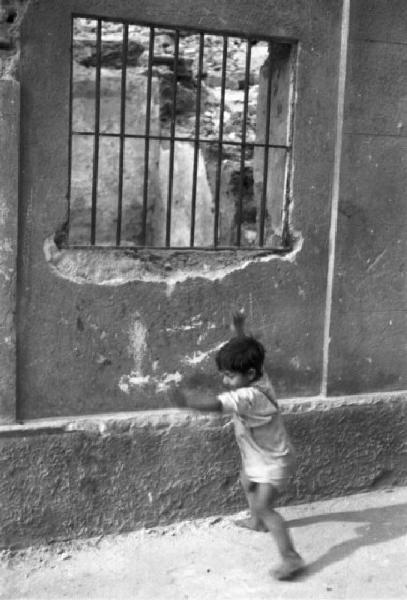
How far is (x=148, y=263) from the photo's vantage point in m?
4.06

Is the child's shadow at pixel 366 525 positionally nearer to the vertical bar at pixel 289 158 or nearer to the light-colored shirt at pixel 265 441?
the light-colored shirt at pixel 265 441

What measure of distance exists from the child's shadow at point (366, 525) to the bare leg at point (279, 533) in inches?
9.3

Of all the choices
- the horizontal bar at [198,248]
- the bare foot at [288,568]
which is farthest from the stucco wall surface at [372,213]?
the bare foot at [288,568]

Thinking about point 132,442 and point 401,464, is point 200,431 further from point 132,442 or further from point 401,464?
point 401,464

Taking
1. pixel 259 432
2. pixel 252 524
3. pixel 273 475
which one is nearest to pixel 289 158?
pixel 259 432

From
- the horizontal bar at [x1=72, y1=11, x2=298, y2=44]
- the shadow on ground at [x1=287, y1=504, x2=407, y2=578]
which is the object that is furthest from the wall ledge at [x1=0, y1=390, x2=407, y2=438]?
the horizontal bar at [x1=72, y1=11, x2=298, y2=44]

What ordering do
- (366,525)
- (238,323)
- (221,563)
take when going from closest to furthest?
1. (221,563)
2. (238,323)
3. (366,525)

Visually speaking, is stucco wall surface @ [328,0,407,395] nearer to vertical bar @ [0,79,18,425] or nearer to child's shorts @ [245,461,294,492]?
child's shorts @ [245,461,294,492]

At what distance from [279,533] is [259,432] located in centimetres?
46

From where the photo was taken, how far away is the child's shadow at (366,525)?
12.6 feet

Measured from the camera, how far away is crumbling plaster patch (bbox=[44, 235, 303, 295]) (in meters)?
3.88

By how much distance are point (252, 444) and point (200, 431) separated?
22.0 inches

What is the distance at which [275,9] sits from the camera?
4098 millimetres

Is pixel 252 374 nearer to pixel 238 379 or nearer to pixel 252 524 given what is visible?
pixel 238 379
